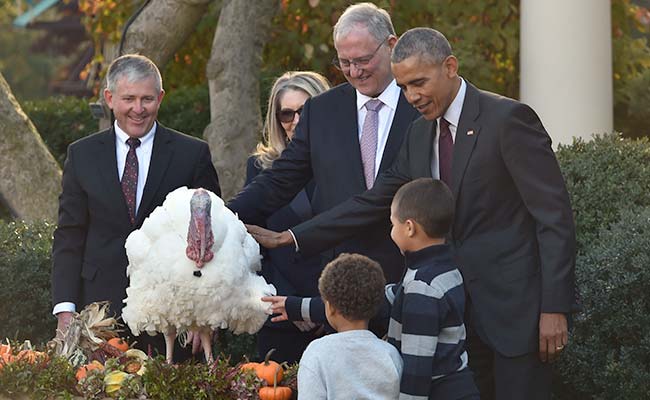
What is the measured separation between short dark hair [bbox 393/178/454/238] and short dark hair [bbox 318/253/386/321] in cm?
26

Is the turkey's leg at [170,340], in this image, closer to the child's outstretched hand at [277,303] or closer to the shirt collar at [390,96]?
the child's outstretched hand at [277,303]

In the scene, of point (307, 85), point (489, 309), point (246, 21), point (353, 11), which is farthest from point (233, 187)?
point (489, 309)

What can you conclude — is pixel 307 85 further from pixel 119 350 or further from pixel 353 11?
pixel 119 350

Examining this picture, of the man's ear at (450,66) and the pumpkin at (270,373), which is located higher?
the man's ear at (450,66)

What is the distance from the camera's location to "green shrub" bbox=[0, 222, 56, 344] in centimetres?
724

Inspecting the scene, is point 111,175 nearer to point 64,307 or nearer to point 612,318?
point 64,307

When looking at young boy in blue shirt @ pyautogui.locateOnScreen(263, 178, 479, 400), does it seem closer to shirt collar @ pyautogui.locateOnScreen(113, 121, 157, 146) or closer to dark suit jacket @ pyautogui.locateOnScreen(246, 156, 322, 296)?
dark suit jacket @ pyautogui.locateOnScreen(246, 156, 322, 296)

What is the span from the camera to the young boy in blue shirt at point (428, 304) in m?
4.50

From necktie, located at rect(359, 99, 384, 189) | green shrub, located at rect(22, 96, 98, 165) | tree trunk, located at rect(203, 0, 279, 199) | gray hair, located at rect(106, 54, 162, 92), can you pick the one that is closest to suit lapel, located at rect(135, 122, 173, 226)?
gray hair, located at rect(106, 54, 162, 92)

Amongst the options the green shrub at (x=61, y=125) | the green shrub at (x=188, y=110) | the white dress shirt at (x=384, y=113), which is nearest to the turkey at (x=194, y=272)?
the white dress shirt at (x=384, y=113)

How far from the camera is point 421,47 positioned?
193 inches

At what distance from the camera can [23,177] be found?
338 inches

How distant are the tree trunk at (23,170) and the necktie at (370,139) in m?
3.55

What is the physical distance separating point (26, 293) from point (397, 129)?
2739 mm
